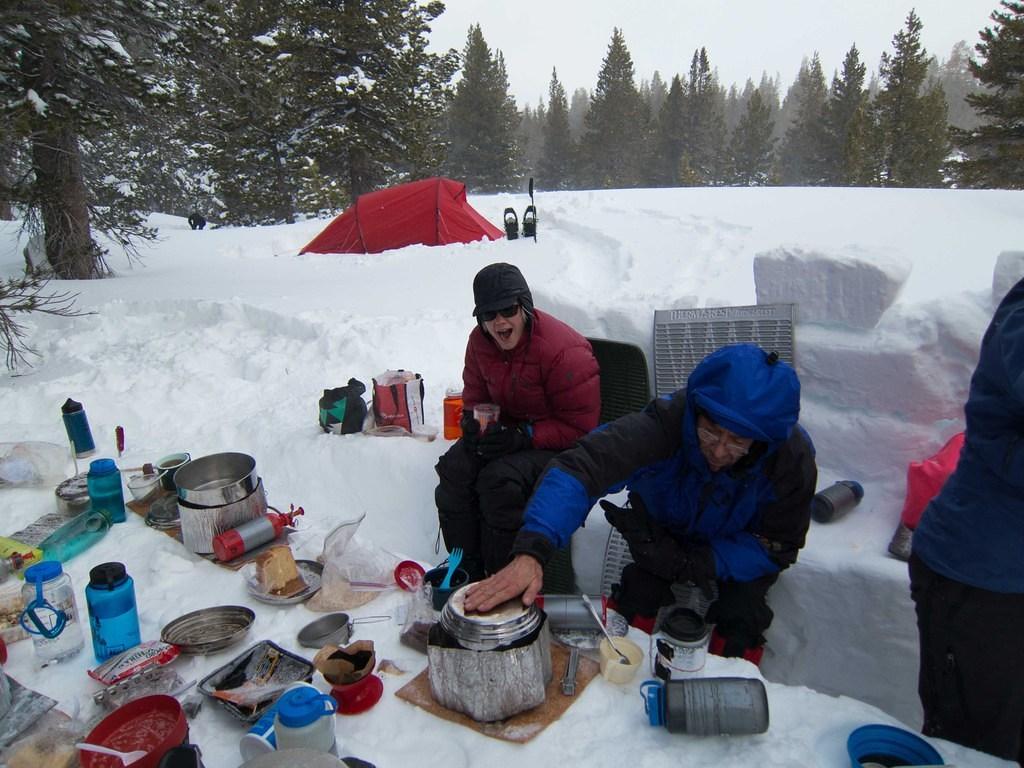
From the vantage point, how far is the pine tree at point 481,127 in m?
30.9

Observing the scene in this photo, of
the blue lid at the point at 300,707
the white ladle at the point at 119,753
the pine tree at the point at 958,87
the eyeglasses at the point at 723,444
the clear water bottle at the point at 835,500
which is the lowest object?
the clear water bottle at the point at 835,500

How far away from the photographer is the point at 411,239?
37.0 ft

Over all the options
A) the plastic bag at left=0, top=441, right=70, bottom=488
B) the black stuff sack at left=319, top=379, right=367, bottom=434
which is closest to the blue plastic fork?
the black stuff sack at left=319, top=379, right=367, bottom=434

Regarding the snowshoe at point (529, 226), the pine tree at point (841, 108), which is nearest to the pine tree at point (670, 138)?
the pine tree at point (841, 108)

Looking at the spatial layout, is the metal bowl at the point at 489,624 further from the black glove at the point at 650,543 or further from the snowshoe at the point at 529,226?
the snowshoe at the point at 529,226

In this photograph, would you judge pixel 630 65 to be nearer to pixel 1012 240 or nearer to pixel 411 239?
pixel 411 239

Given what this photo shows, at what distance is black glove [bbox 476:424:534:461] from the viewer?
290 cm

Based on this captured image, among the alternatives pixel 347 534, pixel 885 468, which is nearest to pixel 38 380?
pixel 347 534

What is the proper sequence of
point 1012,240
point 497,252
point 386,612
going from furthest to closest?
point 497,252
point 1012,240
point 386,612

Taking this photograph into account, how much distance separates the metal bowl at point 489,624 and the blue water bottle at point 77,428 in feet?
10.2

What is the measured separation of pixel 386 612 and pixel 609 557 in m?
1.14

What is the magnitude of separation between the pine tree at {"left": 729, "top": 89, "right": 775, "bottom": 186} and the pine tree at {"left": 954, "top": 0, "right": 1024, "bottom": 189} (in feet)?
57.1

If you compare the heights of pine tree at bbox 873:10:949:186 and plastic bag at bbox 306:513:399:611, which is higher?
pine tree at bbox 873:10:949:186

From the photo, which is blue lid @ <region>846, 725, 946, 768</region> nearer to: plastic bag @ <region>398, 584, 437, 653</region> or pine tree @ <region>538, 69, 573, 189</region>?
plastic bag @ <region>398, 584, 437, 653</region>
